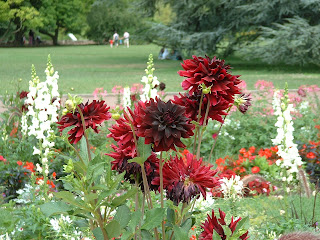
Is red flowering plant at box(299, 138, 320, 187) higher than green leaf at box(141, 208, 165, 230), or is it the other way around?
green leaf at box(141, 208, 165, 230)

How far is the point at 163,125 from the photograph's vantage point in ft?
4.38

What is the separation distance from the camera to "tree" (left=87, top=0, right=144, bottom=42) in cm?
5144

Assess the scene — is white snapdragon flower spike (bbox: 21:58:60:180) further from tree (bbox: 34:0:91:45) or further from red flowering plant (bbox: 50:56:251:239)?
tree (bbox: 34:0:91:45)

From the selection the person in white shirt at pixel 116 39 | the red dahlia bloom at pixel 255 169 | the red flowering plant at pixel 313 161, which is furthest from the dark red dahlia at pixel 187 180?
the person in white shirt at pixel 116 39

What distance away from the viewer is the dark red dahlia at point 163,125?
1337mm

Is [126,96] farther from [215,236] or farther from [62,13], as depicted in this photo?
[62,13]

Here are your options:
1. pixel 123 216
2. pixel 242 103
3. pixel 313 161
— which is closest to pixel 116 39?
pixel 313 161

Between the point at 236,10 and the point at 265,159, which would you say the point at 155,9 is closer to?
the point at 236,10

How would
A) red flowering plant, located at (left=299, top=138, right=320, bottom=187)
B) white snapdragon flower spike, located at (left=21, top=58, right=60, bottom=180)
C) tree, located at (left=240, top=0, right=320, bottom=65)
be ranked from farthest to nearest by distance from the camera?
tree, located at (left=240, top=0, right=320, bottom=65) → red flowering plant, located at (left=299, top=138, right=320, bottom=187) → white snapdragon flower spike, located at (left=21, top=58, right=60, bottom=180)

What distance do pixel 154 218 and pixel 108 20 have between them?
2051 inches

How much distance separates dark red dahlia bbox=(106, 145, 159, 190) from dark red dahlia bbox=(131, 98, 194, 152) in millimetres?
164

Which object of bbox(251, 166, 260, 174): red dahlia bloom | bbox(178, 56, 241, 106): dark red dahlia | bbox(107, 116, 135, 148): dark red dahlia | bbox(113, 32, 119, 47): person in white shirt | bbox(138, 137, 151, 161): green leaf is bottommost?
bbox(251, 166, 260, 174): red dahlia bloom

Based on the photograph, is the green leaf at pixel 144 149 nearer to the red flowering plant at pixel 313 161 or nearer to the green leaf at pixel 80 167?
the green leaf at pixel 80 167

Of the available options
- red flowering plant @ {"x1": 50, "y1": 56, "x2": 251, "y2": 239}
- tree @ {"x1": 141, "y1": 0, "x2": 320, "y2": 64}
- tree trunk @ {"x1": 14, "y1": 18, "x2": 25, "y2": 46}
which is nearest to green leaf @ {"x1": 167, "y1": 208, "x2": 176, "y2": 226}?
red flowering plant @ {"x1": 50, "y1": 56, "x2": 251, "y2": 239}
